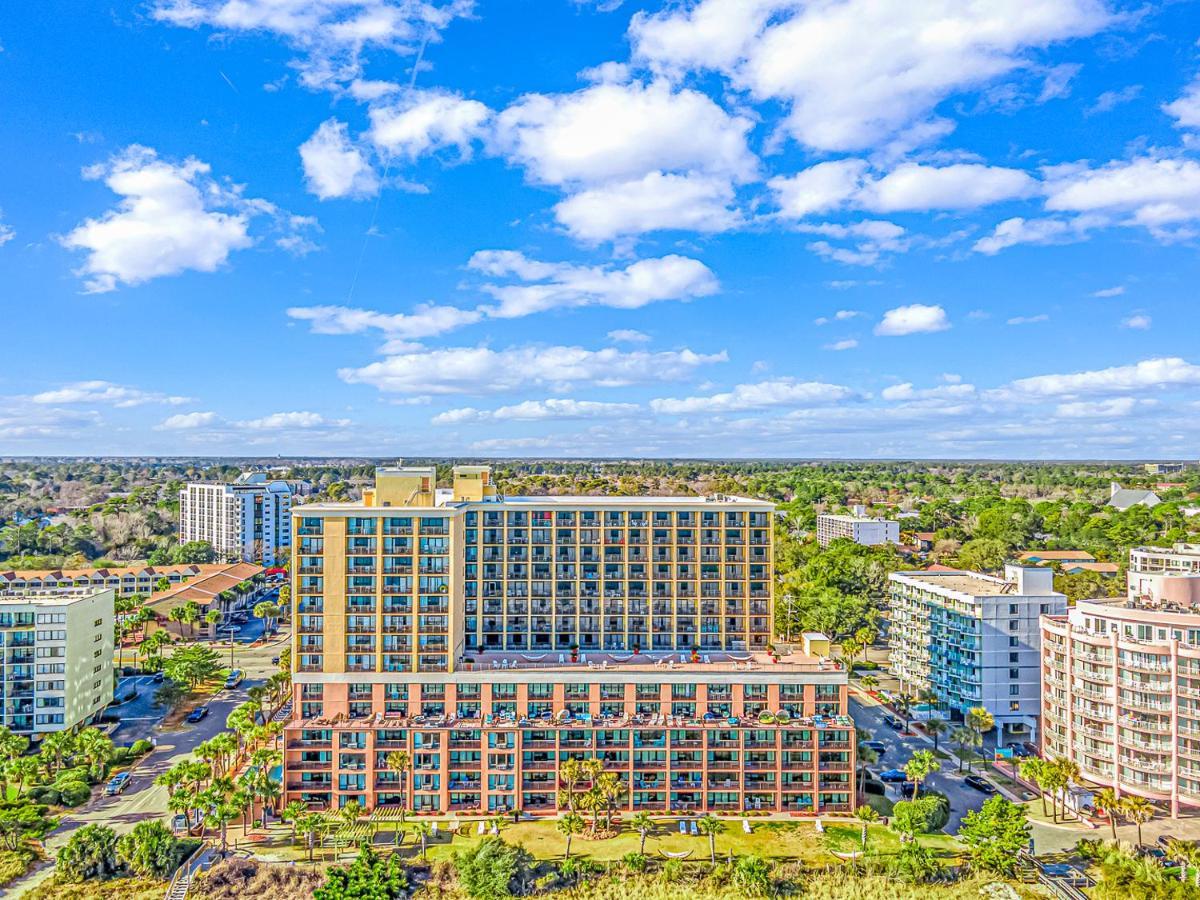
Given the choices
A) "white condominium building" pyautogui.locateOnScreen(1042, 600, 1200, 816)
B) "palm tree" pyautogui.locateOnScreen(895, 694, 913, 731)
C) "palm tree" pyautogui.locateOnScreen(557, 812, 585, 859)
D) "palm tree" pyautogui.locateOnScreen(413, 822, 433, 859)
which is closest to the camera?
"palm tree" pyautogui.locateOnScreen(557, 812, 585, 859)

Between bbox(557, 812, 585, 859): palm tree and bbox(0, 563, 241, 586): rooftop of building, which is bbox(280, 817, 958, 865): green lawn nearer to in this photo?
bbox(557, 812, 585, 859): palm tree

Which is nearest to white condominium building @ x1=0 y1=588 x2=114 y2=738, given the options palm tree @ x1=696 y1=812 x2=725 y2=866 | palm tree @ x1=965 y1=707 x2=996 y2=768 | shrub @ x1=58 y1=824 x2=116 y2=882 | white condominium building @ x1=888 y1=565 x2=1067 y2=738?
shrub @ x1=58 y1=824 x2=116 y2=882

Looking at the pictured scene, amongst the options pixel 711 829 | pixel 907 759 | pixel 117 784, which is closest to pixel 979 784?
pixel 907 759

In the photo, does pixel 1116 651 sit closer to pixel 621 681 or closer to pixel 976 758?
pixel 976 758

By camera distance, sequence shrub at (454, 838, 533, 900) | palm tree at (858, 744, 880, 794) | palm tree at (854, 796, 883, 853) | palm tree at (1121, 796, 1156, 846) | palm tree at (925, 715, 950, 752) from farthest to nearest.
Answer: palm tree at (925, 715, 950, 752), palm tree at (858, 744, 880, 794), palm tree at (854, 796, 883, 853), palm tree at (1121, 796, 1156, 846), shrub at (454, 838, 533, 900)

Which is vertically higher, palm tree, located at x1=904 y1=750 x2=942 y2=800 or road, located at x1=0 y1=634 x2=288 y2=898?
palm tree, located at x1=904 y1=750 x2=942 y2=800

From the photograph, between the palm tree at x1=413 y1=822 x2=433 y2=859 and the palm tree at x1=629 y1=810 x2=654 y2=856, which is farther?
the palm tree at x1=629 y1=810 x2=654 y2=856

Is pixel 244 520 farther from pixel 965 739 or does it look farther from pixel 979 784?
pixel 979 784

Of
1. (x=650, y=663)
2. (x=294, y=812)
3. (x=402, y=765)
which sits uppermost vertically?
(x=650, y=663)
